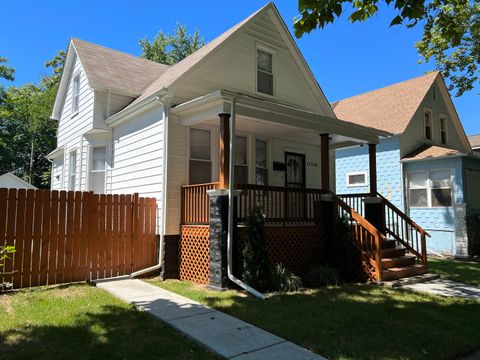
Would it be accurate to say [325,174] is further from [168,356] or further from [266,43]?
[168,356]

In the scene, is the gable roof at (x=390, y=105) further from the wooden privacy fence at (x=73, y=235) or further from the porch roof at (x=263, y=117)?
the wooden privacy fence at (x=73, y=235)

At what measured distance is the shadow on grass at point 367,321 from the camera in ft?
15.8

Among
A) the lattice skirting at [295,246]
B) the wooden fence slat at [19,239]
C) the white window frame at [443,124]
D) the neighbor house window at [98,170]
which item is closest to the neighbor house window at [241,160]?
the lattice skirting at [295,246]

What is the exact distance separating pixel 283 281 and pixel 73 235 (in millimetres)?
4611

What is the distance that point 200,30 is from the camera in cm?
3738

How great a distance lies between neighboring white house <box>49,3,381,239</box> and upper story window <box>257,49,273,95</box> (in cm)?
3

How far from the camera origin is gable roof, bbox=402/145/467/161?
1557 cm

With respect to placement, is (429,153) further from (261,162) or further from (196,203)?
(196,203)

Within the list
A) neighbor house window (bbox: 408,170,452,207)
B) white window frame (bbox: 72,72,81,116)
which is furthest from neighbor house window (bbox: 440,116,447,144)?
white window frame (bbox: 72,72,81,116)

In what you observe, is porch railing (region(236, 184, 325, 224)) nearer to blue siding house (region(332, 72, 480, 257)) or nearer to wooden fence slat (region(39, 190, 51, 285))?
wooden fence slat (region(39, 190, 51, 285))

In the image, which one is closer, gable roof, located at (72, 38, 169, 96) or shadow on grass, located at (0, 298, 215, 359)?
shadow on grass, located at (0, 298, 215, 359)

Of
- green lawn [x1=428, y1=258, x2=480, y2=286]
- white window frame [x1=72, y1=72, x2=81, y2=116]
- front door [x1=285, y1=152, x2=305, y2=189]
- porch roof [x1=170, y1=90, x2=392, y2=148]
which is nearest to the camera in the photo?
porch roof [x1=170, y1=90, x2=392, y2=148]

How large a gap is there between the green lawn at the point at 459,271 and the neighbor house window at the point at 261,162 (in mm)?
5754

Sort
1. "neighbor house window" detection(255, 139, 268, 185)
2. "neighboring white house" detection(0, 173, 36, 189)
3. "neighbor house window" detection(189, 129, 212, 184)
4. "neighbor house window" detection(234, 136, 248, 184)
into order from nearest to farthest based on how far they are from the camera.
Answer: "neighbor house window" detection(189, 129, 212, 184) → "neighbor house window" detection(234, 136, 248, 184) → "neighbor house window" detection(255, 139, 268, 185) → "neighboring white house" detection(0, 173, 36, 189)
